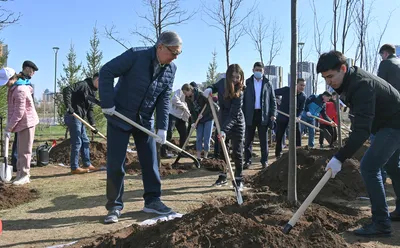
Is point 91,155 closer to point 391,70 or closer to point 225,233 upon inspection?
point 391,70

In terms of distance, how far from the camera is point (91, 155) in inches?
392

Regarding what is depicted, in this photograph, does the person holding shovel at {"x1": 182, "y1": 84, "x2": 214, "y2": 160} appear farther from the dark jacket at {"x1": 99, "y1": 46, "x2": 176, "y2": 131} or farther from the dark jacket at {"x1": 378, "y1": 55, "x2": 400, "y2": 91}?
the dark jacket at {"x1": 99, "y1": 46, "x2": 176, "y2": 131}

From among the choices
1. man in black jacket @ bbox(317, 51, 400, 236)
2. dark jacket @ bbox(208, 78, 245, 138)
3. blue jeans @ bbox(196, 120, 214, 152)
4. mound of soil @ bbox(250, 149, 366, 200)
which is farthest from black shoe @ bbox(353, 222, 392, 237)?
blue jeans @ bbox(196, 120, 214, 152)

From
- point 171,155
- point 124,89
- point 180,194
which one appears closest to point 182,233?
point 124,89

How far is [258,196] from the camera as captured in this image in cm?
512

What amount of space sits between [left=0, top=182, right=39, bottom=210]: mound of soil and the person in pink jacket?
788mm

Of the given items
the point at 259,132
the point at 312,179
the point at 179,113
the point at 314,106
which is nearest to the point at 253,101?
the point at 259,132

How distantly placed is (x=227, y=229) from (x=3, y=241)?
220 cm

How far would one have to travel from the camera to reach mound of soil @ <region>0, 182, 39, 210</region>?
209 inches

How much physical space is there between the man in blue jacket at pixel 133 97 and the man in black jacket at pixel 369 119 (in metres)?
1.64

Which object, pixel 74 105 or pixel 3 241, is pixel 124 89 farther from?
pixel 74 105

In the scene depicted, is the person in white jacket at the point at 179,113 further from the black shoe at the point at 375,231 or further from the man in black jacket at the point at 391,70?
the black shoe at the point at 375,231

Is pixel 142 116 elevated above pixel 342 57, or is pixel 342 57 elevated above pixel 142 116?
pixel 342 57

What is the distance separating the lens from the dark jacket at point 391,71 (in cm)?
618
